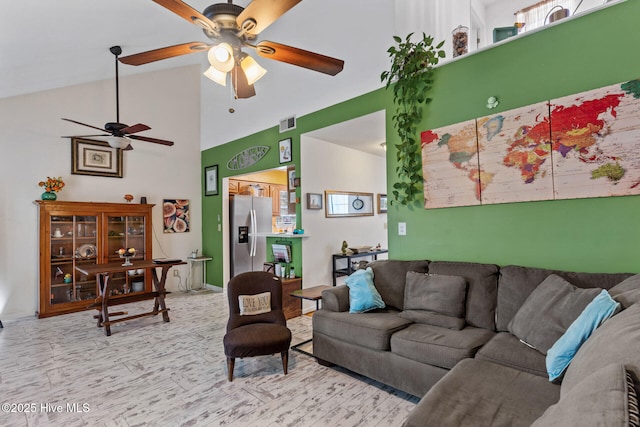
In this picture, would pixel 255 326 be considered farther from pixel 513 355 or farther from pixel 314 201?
pixel 314 201

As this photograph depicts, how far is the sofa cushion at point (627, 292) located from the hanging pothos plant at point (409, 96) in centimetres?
169

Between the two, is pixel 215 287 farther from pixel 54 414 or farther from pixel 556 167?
pixel 556 167

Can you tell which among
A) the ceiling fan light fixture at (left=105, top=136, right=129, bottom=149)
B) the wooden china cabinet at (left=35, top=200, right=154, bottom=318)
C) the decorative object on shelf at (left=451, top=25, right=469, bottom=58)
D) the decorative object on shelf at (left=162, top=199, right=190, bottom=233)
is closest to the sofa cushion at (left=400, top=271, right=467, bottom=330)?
the decorative object on shelf at (left=451, top=25, right=469, bottom=58)

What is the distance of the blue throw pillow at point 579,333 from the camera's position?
1.51 meters

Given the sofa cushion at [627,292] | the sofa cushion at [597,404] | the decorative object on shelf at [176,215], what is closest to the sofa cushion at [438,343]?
the sofa cushion at [627,292]

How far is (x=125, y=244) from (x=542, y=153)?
576cm

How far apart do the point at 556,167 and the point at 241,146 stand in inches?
179

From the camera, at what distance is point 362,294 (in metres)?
2.81

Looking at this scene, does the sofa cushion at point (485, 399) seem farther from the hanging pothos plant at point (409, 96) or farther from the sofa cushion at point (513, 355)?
the hanging pothos plant at point (409, 96)

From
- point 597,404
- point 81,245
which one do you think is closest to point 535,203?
point 597,404

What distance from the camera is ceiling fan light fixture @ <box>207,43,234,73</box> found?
203cm

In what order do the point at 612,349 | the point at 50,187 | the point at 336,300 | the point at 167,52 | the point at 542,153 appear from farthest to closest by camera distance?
the point at 50,187 < the point at 336,300 < the point at 542,153 < the point at 167,52 < the point at 612,349

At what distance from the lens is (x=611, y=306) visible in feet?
4.96

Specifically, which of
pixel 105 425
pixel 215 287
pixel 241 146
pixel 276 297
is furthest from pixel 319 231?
pixel 105 425
